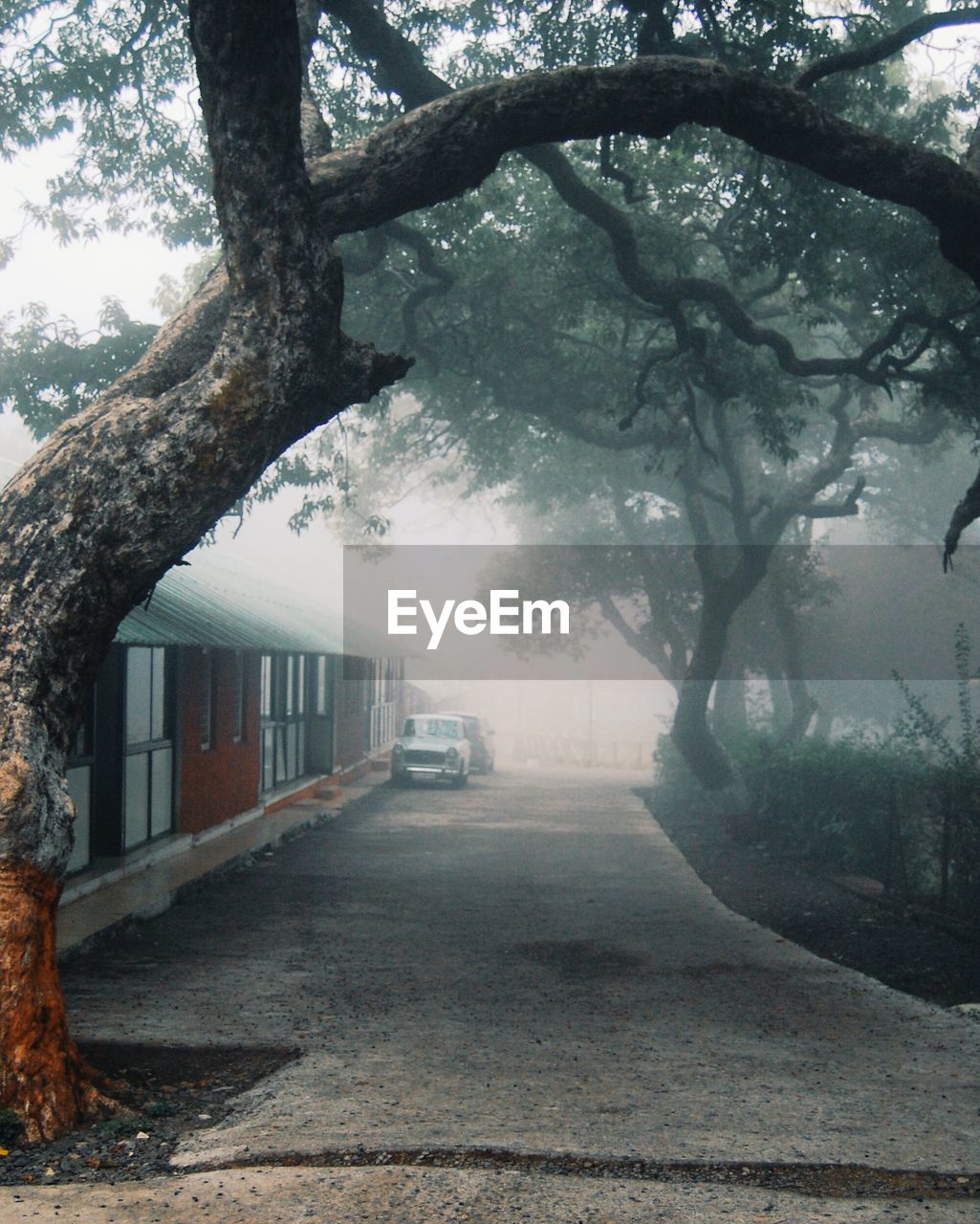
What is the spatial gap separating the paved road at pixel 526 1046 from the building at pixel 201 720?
152 centimetres

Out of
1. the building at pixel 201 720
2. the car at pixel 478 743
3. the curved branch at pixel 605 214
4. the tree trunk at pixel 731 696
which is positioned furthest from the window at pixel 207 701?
the car at pixel 478 743

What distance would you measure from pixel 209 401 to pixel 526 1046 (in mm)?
4333

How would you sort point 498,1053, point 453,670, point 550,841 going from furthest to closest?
point 453,670 < point 550,841 < point 498,1053

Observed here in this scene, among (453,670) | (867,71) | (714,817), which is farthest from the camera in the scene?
(453,670)

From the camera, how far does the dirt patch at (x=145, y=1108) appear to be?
5.41 meters

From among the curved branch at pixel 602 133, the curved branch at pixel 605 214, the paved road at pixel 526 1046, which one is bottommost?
the paved road at pixel 526 1046

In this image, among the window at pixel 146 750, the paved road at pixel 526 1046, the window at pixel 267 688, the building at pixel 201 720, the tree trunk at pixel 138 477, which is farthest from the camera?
the window at pixel 267 688

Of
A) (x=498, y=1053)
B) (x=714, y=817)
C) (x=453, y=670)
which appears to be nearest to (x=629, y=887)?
(x=498, y=1053)

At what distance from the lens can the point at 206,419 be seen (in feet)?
22.5

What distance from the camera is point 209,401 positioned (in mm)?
6891

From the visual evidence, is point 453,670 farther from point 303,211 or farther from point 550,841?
point 303,211

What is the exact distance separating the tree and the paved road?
4.97 feet

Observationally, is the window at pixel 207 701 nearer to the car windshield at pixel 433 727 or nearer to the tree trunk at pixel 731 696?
the tree trunk at pixel 731 696

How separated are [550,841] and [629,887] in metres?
5.15
